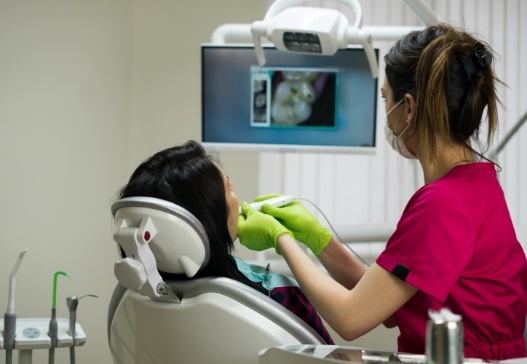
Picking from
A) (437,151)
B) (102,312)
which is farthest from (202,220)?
(102,312)

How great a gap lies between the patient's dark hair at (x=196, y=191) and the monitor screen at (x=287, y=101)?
1.38 meters

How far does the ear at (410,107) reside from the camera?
1.60 meters

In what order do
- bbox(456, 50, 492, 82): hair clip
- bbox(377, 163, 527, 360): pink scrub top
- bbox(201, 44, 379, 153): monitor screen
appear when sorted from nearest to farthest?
bbox(377, 163, 527, 360): pink scrub top → bbox(456, 50, 492, 82): hair clip → bbox(201, 44, 379, 153): monitor screen

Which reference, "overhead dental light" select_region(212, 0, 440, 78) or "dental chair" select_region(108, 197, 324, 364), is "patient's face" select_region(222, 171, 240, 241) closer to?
"dental chair" select_region(108, 197, 324, 364)

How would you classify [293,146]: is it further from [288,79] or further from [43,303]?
[43,303]

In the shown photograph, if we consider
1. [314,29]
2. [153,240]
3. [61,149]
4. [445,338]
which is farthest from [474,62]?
[61,149]

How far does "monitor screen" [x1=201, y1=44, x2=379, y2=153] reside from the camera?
3027 mm

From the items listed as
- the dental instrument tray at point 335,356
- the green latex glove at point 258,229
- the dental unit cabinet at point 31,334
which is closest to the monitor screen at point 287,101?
the dental unit cabinet at point 31,334

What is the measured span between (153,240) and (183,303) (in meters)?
0.13

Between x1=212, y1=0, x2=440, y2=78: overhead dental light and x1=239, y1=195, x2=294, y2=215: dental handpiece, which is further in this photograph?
x1=212, y1=0, x2=440, y2=78: overhead dental light

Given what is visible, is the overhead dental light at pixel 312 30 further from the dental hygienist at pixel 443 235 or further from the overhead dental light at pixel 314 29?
the dental hygienist at pixel 443 235

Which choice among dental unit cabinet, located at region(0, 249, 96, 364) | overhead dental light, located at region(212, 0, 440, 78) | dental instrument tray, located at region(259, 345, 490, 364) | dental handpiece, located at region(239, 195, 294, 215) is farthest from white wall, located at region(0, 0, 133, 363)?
dental instrument tray, located at region(259, 345, 490, 364)

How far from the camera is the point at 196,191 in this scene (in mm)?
1652

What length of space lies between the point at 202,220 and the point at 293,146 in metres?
1.46
